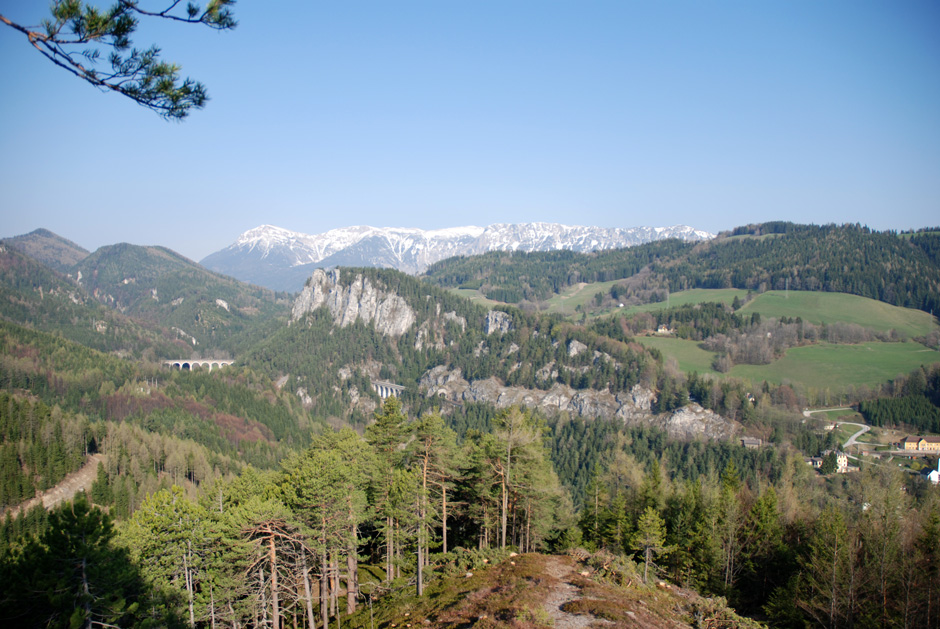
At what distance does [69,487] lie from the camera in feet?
239

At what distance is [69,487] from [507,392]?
103621 millimetres

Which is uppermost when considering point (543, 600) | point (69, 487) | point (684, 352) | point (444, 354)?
point (543, 600)

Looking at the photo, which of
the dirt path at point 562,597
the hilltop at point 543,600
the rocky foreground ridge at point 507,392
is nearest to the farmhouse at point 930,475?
the rocky foreground ridge at point 507,392

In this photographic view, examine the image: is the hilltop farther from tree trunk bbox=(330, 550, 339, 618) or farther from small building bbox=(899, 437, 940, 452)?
small building bbox=(899, 437, 940, 452)

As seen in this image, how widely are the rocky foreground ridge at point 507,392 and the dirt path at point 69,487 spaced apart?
66.7m

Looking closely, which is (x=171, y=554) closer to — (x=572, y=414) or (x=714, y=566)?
(x=714, y=566)

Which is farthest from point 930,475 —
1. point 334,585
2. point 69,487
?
point 69,487

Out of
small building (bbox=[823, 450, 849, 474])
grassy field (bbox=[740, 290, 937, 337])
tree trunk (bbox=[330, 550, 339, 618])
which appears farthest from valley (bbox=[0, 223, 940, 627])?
small building (bbox=[823, 450, 849, 474])

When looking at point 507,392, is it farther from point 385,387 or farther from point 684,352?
point 684,352

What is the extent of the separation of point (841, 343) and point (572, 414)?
276 feet

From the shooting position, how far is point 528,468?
30.4 meters

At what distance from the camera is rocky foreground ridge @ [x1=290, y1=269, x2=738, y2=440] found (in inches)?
4604

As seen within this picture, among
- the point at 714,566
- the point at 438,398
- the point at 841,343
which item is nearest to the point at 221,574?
the point at 714,566

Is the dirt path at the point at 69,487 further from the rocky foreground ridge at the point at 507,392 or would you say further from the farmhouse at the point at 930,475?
the farmhouse at the point at 930,475
